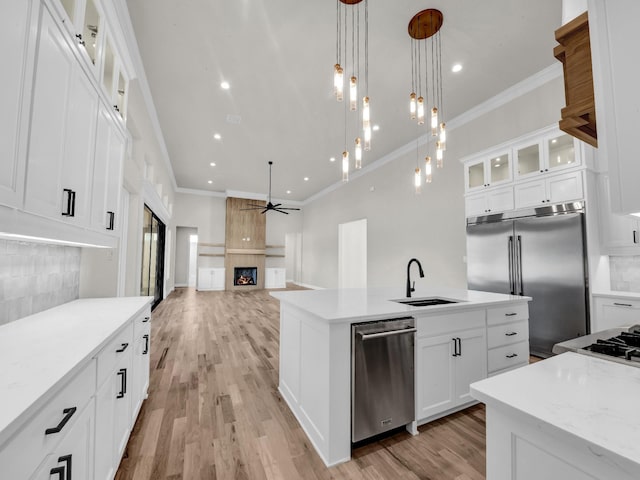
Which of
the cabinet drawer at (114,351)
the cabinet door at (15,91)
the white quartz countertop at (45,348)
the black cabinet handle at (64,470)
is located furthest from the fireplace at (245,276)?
the black cabinet handle at (64,470)

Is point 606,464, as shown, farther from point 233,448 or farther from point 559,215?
point 559,215

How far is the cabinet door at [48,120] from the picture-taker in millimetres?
1106

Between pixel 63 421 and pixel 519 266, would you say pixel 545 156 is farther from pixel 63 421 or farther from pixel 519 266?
pixel 63 421

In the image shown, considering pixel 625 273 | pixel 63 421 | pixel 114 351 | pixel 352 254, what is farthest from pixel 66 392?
pixel 352 254

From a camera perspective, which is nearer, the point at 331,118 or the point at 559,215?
the point at 559,215

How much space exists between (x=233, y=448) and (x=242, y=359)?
5.01 feet

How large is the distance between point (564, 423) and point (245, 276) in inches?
370

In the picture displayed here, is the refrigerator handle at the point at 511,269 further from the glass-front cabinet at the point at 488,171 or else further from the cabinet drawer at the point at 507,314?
the cabinet drawer at the point at 507,314

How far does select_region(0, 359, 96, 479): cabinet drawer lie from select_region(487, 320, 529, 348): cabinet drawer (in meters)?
2.57

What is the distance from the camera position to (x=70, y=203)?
1.41 metres

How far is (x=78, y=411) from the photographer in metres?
0.97

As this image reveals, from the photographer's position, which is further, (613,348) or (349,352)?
(349,352)

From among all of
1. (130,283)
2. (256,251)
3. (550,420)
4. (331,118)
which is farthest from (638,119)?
(256,251)

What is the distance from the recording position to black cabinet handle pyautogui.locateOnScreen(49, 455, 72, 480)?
2.67 feet
